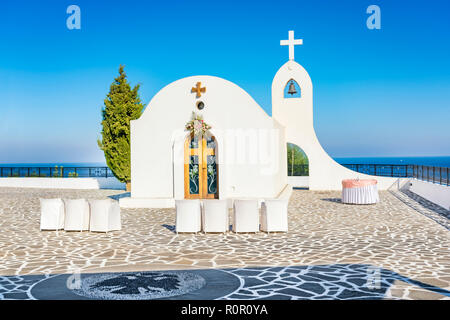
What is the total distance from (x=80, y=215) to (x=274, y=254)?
15.8ft

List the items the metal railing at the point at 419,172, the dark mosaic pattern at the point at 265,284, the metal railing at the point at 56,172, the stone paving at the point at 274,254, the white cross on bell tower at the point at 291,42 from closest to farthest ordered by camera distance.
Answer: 1. the dark mosaic pattern at the point at 265,284
2. the stone paving at the point at 274,254
3. the metal railing at the point at 419,172
4. the white cross on bell tower at the point at 291,42
5. the metal railing at the point at 56,172

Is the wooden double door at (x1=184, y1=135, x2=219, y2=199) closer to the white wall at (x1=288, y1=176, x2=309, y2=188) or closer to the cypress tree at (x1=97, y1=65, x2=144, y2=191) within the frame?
the cypress tree at (x1=97, y1=65, x2=144, y2=191)

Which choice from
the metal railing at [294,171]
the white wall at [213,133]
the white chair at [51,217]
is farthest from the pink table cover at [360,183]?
the white chair at [51,217]

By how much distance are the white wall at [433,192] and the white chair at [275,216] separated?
22.0ft

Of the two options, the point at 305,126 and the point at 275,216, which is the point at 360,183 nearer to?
the point at 305,126

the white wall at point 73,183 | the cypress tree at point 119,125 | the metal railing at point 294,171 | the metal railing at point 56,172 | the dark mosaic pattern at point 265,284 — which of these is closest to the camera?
the dark mosaic pattern at point 265,284

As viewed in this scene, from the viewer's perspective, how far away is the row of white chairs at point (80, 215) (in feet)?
30.2

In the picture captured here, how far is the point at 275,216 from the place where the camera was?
899 centimetres

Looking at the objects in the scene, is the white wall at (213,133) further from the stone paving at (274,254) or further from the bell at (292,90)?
the bell at (292,90)

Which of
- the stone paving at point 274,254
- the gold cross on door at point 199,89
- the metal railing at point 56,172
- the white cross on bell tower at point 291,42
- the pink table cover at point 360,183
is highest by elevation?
the white cross on bell tower at point 291,42

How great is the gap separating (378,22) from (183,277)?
25.2ft

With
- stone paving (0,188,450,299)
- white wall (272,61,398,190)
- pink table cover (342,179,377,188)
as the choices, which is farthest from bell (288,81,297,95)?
stone paving (0,188,450,299)

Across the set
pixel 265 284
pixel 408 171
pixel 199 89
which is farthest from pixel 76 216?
pixel 408 171
